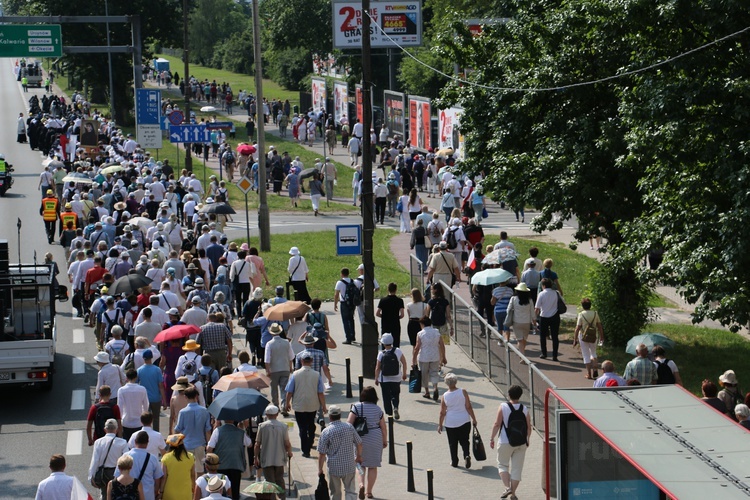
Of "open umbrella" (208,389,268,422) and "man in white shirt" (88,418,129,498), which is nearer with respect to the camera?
"man in white shirt" (88,418,129,498)

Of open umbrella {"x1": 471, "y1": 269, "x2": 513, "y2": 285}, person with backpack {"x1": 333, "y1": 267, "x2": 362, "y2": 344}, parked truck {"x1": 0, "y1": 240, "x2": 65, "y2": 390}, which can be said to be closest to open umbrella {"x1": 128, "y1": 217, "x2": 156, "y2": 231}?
parked truck {"x1": 0, "y1": 240, "x2": 65, "y2": 390}

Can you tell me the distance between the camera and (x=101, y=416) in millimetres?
15000

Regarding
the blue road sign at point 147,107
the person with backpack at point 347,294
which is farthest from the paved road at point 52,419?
the blue road sign at point 147,107

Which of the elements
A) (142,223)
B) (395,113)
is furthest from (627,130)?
(395,113)

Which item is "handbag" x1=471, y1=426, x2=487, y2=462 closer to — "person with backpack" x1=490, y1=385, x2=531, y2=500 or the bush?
"person with backpack" x1=490, y1=385, x2=531, y2=500

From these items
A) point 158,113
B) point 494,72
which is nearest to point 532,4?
point 494,72

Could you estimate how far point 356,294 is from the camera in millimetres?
22156

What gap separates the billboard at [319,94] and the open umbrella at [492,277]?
1702 inches

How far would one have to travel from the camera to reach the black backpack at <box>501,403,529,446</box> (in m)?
14.6

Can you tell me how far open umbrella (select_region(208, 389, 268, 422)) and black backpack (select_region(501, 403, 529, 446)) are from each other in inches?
114

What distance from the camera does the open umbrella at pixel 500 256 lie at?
77.0ft

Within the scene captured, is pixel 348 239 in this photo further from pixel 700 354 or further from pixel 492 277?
pixel 700 354

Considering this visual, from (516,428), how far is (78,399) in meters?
8.37

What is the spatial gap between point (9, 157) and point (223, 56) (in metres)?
69.9
